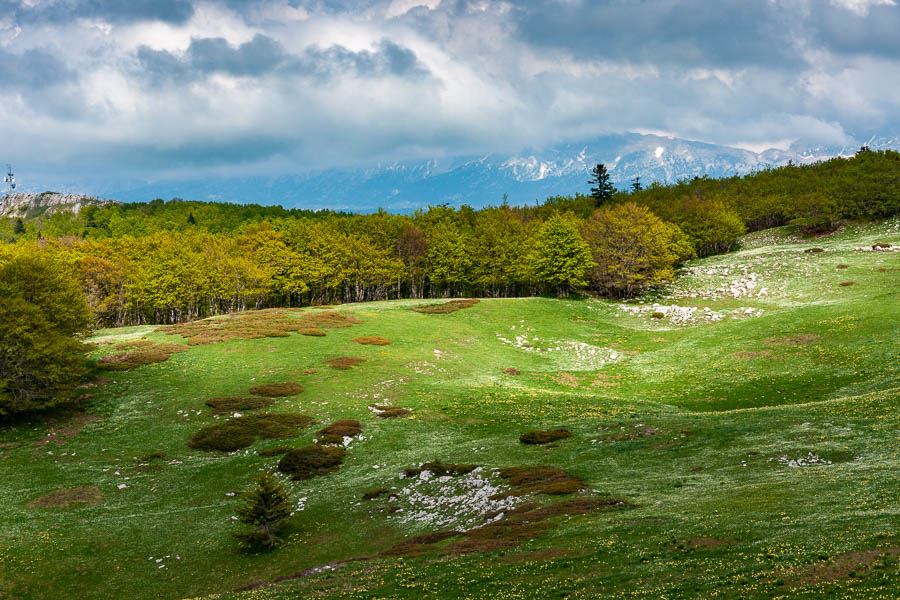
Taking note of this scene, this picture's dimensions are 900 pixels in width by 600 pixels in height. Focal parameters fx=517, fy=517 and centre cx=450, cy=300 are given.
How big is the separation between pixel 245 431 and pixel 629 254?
242 ft

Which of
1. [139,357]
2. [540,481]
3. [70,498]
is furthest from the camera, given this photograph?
[139,357]

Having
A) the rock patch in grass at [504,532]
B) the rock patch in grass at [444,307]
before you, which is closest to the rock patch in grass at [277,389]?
the rock patch in grass at [504,532]

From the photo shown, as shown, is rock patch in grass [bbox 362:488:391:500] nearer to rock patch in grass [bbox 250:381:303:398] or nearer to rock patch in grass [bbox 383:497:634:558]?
rock patch in grass [bbox 383:497:634:558]

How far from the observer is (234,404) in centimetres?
4272

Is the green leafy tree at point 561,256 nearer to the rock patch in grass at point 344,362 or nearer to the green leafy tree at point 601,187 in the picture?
the rock patch in grass at point 344,362

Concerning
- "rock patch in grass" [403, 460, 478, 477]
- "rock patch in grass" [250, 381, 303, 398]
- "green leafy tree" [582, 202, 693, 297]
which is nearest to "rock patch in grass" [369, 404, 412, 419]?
"rock patch in grass" [250, 381, 303, 398]

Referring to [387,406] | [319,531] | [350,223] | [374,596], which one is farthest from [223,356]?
[350,223]

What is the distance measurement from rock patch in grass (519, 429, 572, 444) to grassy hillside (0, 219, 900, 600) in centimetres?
56

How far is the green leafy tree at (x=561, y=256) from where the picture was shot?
3551 inches

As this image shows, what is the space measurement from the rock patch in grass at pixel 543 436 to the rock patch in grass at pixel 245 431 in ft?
55.4

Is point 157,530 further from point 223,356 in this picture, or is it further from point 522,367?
point 522,367

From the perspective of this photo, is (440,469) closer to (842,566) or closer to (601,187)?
(842,566)

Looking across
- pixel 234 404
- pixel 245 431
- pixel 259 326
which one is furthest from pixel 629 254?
pixel 245 431

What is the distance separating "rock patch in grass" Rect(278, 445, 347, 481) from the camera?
32188 millimetres
